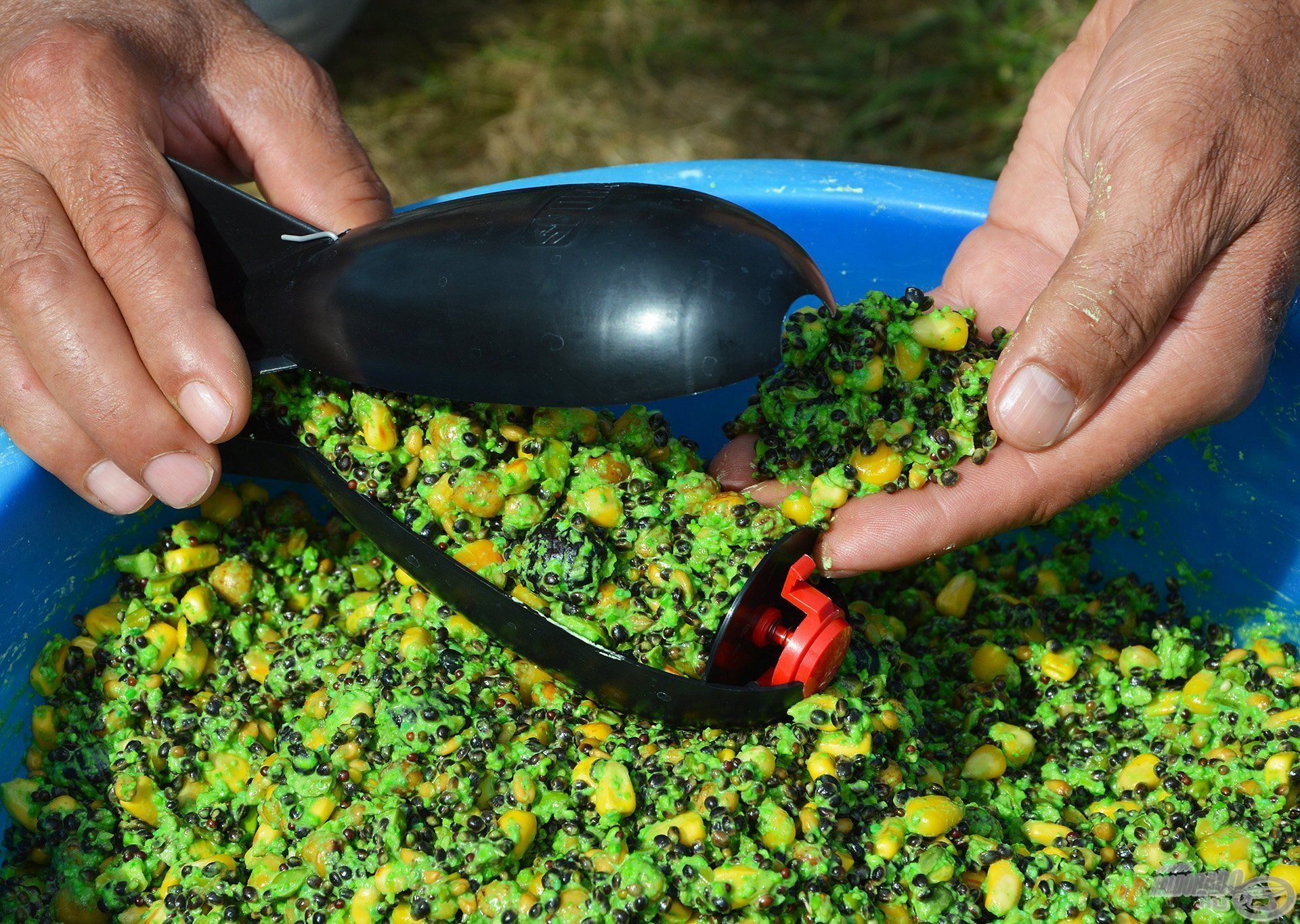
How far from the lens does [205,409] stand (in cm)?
191

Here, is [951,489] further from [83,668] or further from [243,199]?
[83,668]

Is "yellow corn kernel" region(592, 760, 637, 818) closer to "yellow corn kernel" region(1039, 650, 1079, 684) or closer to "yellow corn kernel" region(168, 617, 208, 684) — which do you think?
"yellow corn kernel" region(168, 617, 208, 684)

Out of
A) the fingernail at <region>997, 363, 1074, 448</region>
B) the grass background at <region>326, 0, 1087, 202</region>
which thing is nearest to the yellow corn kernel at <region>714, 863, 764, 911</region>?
the fingernail at <region>997, 363, 1074, 448</region>

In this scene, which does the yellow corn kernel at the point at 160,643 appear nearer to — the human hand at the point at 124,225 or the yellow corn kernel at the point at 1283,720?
the human hand at the point at 124,225

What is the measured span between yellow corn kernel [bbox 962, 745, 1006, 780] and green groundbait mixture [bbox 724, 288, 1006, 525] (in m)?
0.58

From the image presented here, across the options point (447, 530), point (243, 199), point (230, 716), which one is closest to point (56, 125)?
point (243, 199)

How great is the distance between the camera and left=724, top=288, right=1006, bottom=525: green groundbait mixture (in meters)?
2.15

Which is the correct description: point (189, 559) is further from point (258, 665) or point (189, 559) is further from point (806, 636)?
point (806, 636)

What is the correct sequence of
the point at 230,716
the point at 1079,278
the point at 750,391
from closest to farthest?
the point at 1079,278 < the point at 230,716 < the point at 750,391

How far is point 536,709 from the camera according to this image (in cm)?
215

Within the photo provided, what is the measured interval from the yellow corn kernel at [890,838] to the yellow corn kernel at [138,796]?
4.64 ft

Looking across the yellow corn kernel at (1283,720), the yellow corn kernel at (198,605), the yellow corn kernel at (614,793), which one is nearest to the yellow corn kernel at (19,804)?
the yellow corn kernel at (198,605)

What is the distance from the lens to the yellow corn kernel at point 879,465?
2.15 meters

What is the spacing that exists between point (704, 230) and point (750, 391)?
1.32 meters
